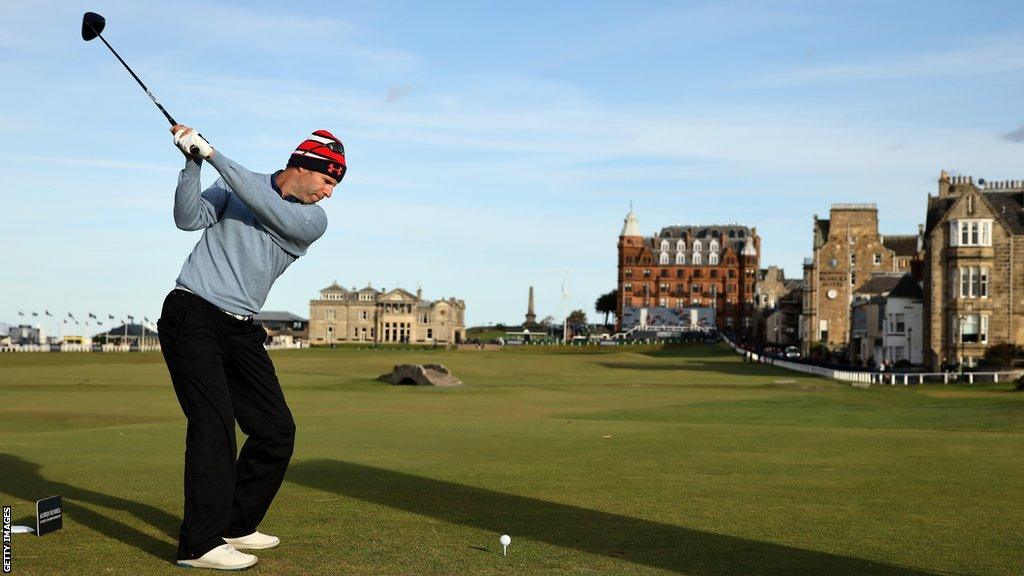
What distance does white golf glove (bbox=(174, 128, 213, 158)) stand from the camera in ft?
29.3

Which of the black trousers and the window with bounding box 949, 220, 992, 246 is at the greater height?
the window with bounding box 949, 220, 992, 246

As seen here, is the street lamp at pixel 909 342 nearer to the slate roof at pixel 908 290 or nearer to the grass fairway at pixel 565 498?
the slate roof at pixel 908 290

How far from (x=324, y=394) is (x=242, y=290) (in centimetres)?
3929

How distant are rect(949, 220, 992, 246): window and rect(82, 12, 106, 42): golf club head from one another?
235 feet

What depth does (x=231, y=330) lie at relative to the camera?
971 centimetres

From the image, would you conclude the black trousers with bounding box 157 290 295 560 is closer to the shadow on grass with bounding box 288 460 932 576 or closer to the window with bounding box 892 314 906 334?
the shadow on grass with bounding box 288 460 932 576

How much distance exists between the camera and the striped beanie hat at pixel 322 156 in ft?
32.9

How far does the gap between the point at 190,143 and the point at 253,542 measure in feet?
10.2

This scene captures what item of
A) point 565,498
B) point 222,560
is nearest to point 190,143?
point 222,560

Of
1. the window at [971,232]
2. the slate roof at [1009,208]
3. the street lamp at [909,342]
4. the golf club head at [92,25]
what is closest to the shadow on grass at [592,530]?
the golf club head at [92,25]

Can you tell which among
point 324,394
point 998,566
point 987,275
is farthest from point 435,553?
point 987,275

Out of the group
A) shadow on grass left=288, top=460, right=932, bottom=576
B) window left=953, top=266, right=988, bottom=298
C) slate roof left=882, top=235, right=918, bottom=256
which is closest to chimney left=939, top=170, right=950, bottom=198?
window left=953, top=266, right=988, bottom=298

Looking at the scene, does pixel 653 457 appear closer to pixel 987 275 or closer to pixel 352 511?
pixel 352 511

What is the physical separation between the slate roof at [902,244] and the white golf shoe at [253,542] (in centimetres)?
16343
